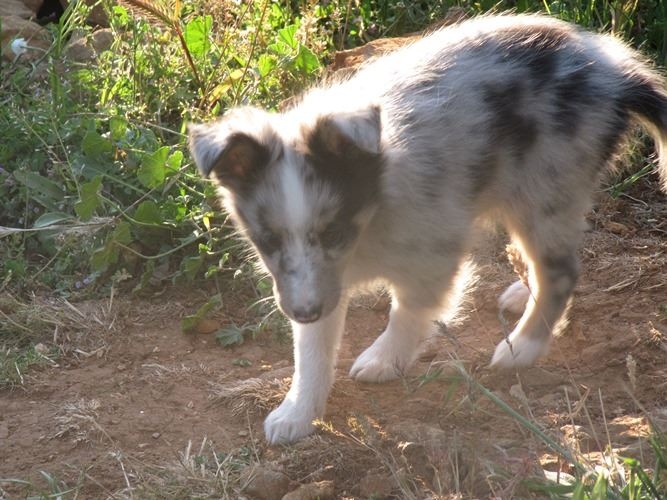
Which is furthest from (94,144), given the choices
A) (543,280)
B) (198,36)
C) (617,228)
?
(617,228)

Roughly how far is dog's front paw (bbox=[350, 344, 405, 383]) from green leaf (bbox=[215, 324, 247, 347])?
23.7 inches

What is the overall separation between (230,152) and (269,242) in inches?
13.8

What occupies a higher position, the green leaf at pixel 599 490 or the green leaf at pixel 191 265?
the green leaf at pixel 599 490

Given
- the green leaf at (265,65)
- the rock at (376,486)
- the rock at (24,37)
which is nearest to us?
the rock at (376,486)

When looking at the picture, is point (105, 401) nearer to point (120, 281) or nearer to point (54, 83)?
point (120, 281)

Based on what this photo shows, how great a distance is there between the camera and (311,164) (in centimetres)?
371

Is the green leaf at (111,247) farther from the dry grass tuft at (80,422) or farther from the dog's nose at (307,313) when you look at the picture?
the dog's nose at (307,313)

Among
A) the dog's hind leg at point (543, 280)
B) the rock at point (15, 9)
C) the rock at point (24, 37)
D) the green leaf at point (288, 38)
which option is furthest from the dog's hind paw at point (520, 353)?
the rock at point (15, 9)

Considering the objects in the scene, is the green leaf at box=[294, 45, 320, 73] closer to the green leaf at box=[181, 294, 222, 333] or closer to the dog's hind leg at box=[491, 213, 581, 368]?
the green leaf at box=[181, 294, 222, 333]

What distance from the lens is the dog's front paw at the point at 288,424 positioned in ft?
13.2

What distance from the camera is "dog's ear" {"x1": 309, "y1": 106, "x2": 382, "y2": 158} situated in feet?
11.8

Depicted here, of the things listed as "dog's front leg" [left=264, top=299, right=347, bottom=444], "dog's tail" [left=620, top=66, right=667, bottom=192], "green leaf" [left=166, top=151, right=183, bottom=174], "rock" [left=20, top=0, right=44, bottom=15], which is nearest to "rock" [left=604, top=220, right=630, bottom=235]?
"dog's tail" [left=620, top=66, right=667, bottom=192]

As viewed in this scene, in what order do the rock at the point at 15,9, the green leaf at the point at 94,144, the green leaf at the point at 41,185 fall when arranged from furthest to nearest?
the rock at the point at 15,9, the green leaf at the point at 41,185, the green leaf at the point at 94,144

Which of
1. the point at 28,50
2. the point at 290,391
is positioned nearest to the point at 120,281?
the point at 290,391
